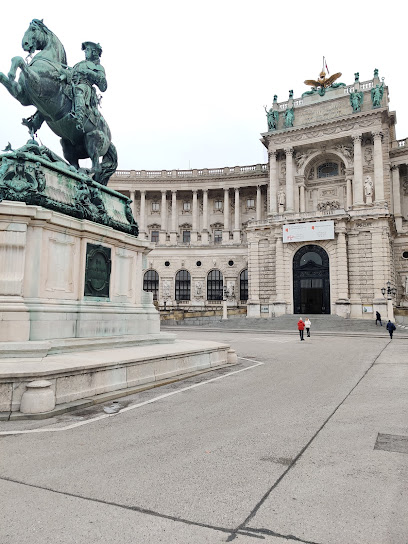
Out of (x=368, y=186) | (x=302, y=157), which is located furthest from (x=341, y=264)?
(x=302, y=157)

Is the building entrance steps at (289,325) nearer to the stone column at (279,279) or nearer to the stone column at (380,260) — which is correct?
the stone column at (279,279)

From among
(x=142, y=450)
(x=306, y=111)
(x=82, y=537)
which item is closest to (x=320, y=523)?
(x=82, y=537)

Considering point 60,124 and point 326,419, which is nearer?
point 326,419

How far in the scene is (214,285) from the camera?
5981cm

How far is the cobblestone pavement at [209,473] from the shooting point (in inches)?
117

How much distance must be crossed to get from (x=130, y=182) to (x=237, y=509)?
6820 centimetres

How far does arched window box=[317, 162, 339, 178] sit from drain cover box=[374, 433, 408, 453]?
56120 mm

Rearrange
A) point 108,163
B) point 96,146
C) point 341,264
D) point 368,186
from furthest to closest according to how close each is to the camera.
→ point 368,186, point 341,264, point 108,163, point 96,146

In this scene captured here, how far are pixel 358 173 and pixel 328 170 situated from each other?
22.3ft

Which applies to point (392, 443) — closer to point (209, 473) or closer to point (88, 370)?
point (209, 473)

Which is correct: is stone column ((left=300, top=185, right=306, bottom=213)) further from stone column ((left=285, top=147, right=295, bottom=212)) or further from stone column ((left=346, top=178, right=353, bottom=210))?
stone column ((left=346, top=178, right=353, bottom=210))

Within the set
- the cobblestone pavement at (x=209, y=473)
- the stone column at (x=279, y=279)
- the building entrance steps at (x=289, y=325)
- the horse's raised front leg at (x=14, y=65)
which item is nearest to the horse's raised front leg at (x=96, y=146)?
the horse's raised front leg at (x=14, y=65)

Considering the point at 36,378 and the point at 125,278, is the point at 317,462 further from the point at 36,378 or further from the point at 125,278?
the point at 125,278

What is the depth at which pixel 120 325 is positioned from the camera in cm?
1065
